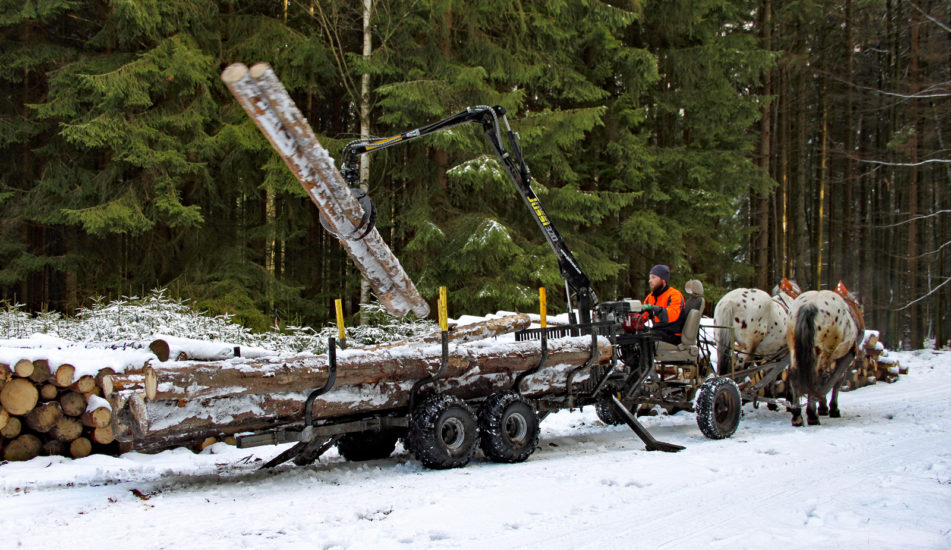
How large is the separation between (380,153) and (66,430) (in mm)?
11517

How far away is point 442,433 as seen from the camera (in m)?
5.96

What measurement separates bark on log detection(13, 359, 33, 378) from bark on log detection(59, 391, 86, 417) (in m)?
0.39

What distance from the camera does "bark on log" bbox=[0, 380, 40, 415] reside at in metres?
6.14

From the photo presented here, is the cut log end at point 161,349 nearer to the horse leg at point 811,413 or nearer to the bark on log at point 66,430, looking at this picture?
the bark on log at point 66,430

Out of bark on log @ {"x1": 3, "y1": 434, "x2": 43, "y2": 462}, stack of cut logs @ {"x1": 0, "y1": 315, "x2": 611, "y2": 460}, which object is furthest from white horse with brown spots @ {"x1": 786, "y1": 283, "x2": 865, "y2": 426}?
bark on log @ {"x1": 3, "y1": 434, "x2": 43, "y2": 462}

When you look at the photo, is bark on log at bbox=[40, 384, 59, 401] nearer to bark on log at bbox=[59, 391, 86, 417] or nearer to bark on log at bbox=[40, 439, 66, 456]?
bark on log at bbox=[59, 391, 86, 417]

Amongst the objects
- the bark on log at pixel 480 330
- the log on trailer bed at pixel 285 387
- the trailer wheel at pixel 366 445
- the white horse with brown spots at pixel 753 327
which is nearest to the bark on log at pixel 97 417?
the log on trailer bed at pixel 285 387

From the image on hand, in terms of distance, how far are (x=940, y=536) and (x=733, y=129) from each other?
61.4 feet

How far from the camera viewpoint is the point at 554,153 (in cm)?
1666

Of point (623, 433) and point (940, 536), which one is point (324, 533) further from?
point (623, 433)

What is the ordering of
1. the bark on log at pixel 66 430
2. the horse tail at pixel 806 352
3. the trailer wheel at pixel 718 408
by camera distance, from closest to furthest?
the bark on log at pixel 66 430 < the trailer wheel at pixel 718 408 < the horse tail at pixel 806 352

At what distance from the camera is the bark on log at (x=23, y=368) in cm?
617

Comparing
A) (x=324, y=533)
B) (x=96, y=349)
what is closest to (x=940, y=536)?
(x=324, y=533)

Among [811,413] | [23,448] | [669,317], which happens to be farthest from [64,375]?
[811,413]
